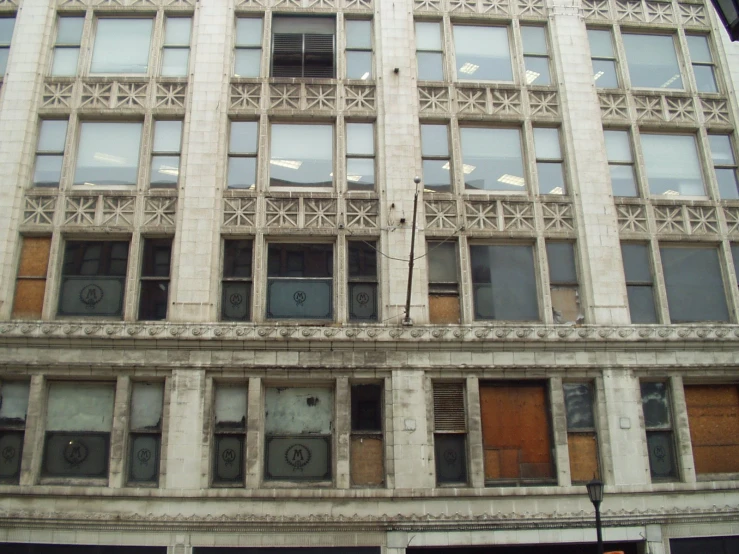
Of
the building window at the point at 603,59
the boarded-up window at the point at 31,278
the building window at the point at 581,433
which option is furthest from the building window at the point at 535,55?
the boarded-up window at the point at 31,278

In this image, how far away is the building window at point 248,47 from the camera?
19.2 m

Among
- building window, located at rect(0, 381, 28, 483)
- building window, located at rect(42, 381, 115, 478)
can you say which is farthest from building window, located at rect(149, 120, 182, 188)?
building window, located at rect(0, 381, 28, 483)

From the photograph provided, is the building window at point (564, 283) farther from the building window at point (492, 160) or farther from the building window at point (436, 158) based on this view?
the building window at point (436, 158)

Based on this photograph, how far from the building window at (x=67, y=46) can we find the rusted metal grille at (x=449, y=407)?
47.9 ft

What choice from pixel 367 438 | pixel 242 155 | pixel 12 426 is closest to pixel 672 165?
pixel 367 438

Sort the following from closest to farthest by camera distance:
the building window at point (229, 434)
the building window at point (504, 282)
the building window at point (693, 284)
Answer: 1. the building window at point (229, 434)
2. the building window at point (504, 282)
3. the building window at point (693, 284)

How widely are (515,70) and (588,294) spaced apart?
296 inches

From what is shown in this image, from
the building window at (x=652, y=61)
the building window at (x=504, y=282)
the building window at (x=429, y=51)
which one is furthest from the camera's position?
the building window at (x=652, y=61)

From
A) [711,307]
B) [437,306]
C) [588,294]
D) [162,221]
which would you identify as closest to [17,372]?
[162,221]

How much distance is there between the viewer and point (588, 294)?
685 inches

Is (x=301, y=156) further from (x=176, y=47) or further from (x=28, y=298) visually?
(x=28, y=298)

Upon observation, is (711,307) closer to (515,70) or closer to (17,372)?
(515,70)

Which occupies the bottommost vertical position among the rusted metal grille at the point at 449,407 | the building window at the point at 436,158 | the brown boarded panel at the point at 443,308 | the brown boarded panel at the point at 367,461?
the brown boarded panel at the point at 367,461

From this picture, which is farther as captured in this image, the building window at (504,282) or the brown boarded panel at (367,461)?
the building window at (504,282)
